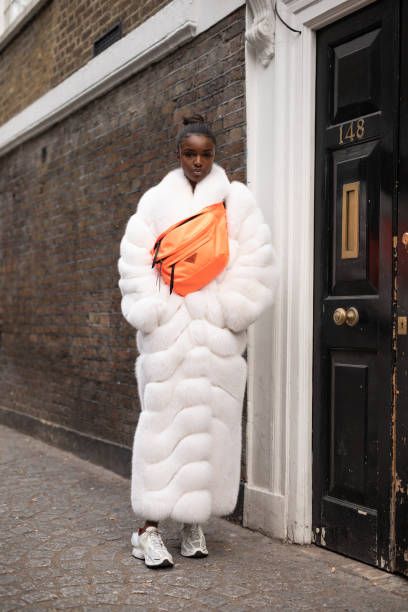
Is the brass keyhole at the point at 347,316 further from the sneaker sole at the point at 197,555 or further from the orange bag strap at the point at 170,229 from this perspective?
the sneaker sole at the point at 197,555

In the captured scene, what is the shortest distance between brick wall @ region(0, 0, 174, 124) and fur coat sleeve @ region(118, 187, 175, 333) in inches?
96.9

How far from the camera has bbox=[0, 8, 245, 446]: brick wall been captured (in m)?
5.09

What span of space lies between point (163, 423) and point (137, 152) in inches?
110

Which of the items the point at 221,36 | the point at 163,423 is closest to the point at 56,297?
the point at 221,36

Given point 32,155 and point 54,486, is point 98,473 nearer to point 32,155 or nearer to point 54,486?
point 54,486

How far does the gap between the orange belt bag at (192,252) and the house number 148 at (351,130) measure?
0.81 meters

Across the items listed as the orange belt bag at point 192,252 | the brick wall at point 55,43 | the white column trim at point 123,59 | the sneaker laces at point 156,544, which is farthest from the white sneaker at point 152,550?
the brick wall at point 55,43

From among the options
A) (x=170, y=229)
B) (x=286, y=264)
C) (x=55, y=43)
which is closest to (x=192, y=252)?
(x=170, y=229)

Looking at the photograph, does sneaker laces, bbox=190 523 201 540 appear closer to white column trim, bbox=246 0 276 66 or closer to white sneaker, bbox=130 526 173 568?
white sneaker, bbox=130 526 173 568

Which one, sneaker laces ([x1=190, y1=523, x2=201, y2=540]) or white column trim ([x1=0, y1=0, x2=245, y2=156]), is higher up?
white column trim ([x1=0, y1=0, x2=245, y2=156])

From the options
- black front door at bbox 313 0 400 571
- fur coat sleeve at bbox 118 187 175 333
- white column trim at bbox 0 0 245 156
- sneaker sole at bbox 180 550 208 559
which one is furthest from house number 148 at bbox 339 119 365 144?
sneaker sole at bbox 180 550 208 559

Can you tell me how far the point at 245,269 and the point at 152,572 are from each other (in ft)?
4.99

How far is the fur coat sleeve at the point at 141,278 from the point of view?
373 cm

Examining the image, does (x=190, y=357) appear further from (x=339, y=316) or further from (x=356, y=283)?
(x=356, y=283)
